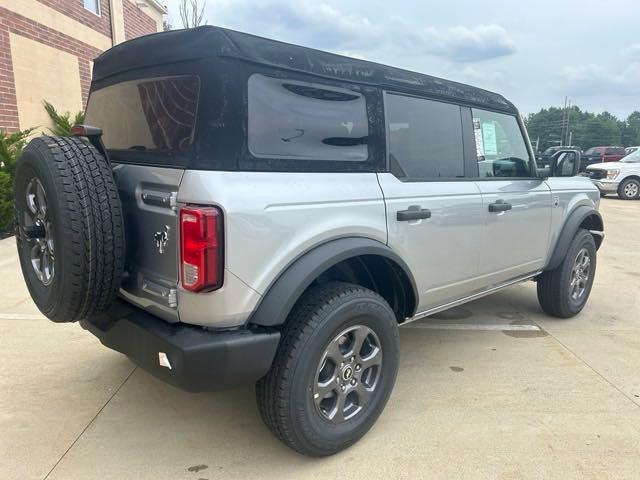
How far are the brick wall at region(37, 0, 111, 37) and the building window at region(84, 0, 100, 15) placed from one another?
3.3 inches

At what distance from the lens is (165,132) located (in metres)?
2.28

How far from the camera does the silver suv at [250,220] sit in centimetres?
207

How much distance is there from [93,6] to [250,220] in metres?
11.1

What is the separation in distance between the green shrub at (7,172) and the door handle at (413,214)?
6.35m

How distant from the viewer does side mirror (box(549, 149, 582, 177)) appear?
4.05 m

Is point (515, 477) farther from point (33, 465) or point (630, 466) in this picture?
point (33, 465)

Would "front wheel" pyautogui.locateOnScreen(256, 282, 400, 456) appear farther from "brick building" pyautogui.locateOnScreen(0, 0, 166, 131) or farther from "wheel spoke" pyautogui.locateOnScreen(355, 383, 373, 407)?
"brick building" pyautogui.locateOnScreen(0, 0, 166, 131)

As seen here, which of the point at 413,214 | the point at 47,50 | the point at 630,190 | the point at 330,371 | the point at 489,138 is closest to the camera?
the point at 330,371

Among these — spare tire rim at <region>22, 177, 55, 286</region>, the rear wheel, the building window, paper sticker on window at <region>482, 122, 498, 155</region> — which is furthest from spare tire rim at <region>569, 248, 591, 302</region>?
the rear wheel

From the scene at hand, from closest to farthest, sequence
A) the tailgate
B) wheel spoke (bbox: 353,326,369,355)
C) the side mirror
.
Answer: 1. the tailgate
2. wheel spoke (bbox: 353,326,369,355)
3. the side mirror

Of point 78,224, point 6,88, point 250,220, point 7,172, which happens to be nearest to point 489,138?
point 250,220

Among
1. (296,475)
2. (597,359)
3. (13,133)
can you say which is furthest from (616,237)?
(13,133)

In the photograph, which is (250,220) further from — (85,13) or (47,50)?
(85,13)

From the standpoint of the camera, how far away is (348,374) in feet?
8.34
